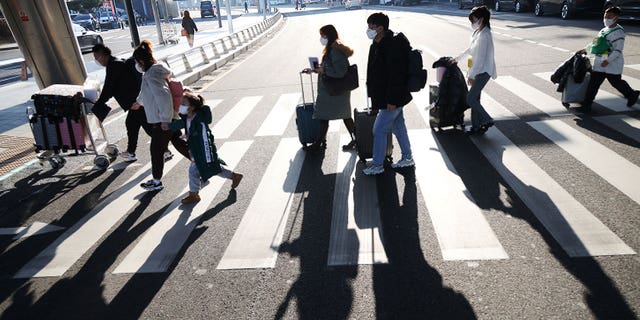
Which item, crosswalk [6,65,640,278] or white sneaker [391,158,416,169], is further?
white sneaker [391,158,416,169]

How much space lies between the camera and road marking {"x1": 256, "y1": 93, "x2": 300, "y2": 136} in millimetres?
7465

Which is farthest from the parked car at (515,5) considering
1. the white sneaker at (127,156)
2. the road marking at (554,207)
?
the white sneaker at (127,156)

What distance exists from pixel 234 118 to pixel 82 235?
173 inches

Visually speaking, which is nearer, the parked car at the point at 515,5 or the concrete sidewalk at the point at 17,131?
the concrete sidewalk at the point at 17,131

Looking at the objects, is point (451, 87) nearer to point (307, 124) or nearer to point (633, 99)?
point (307, 124)

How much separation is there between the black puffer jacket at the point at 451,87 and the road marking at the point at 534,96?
6.08ft

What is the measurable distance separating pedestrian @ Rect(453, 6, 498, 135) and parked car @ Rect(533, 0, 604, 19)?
15939 millimetres

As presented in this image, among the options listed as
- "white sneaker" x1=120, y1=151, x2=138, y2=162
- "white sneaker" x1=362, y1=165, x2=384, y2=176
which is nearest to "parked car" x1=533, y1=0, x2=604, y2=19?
"white sneaker" x1=362, y1=165, x2=384, y2=176

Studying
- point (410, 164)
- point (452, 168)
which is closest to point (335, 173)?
point (410, 164)

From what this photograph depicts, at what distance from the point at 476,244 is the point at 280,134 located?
14.1 feet

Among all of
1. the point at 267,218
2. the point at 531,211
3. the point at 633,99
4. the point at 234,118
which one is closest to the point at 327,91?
the point at 267,218

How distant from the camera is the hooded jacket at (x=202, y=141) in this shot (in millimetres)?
4816

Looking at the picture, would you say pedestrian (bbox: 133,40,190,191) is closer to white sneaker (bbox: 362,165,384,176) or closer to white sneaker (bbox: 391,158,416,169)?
white sneaker (bbox: 362,165,384,176)

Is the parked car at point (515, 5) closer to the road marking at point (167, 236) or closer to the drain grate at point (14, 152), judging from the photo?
the road marking at point (167, 236)
